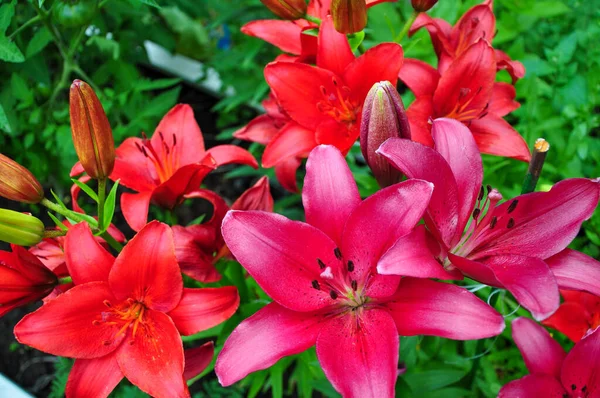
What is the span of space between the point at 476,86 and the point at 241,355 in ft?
1.60

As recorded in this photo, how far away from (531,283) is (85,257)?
1.64 feet

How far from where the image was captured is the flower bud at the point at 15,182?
697 millimetres

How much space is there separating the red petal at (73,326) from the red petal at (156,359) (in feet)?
0.08

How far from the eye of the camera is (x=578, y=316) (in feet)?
2.83

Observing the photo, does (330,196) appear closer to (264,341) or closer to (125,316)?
(264,341)

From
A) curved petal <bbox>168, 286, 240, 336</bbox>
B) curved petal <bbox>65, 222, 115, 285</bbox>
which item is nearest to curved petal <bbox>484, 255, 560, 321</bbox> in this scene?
curved petal <bbox>168, 286, 240, 336</bbox>

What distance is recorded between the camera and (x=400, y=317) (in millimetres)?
622

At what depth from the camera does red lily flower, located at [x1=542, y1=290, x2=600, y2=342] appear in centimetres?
86

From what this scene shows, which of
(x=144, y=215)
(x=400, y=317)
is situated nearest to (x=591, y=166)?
(x=400, y=317)

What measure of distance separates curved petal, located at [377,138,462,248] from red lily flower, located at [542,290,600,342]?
316 mm

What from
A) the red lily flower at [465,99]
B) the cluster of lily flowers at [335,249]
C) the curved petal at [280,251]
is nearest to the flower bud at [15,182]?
the cluster of lily flowers at [335,249]

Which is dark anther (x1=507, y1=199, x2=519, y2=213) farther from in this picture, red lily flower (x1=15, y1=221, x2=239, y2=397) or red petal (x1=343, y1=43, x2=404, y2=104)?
red lily flower (x1=15, y1=221, x2=239, y2=397)

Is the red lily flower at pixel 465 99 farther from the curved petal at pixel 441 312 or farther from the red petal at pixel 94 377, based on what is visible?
the red petal at pixel 94 377

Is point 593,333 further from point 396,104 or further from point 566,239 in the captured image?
point 396,104
